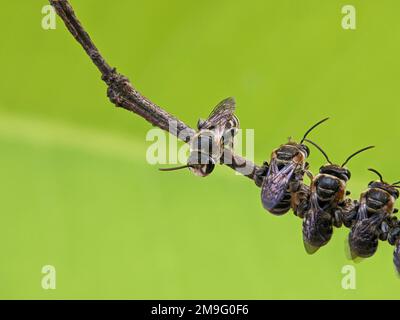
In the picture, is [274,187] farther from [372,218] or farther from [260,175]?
[372,218]

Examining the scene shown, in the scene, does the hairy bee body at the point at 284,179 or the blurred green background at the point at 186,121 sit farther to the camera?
the blurred green background at the point at 186,121

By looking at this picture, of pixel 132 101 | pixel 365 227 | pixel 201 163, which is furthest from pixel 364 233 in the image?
pixel 132 101

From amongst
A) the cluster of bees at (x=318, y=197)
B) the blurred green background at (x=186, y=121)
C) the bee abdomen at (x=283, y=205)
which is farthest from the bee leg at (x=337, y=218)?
the blurred green background at (x=186, y=121)

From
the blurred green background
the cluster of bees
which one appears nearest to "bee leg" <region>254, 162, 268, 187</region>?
the cluster of bees

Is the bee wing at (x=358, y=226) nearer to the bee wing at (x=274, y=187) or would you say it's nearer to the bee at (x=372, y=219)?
the bee at (x=372, y=219)

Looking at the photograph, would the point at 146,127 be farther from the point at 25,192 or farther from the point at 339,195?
the point at 339,195

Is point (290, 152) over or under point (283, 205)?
over
